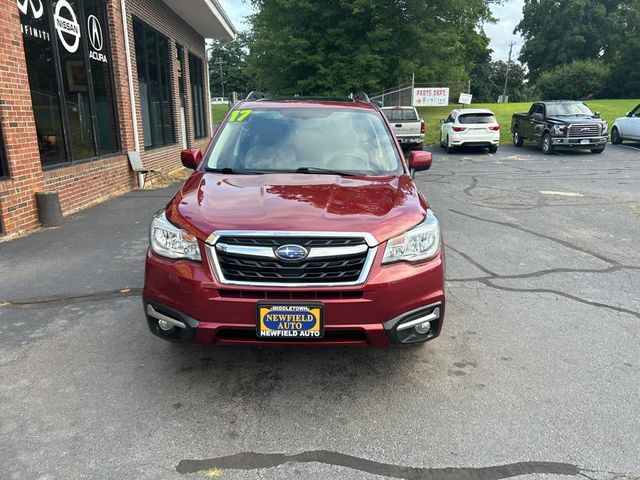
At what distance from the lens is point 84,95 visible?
9.57 meters

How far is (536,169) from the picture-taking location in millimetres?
15070

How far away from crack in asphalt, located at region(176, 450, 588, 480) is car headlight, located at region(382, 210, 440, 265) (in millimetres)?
1090

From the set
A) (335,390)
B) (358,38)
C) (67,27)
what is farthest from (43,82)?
(358,38)

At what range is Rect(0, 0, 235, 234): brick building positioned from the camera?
279 inches

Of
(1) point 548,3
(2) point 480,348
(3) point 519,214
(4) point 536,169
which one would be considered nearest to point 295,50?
(4) point 536,169

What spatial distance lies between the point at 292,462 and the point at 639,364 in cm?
258

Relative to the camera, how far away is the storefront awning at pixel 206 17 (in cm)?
1386

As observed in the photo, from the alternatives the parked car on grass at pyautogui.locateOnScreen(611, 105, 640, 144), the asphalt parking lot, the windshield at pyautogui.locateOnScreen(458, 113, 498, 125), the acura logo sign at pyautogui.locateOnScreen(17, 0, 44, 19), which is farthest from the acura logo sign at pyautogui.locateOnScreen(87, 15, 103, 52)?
the parked car on grass at pyautogui.locateOnScreen(611, 105, 640, 144)

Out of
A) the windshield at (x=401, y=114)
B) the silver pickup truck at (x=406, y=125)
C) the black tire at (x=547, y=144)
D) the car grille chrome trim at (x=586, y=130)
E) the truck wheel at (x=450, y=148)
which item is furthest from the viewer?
the truck wheel at (x=450, y=148)

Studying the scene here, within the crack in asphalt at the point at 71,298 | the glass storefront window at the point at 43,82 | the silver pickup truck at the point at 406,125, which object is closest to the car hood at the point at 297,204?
the crack in asphalt at the point at 71,298

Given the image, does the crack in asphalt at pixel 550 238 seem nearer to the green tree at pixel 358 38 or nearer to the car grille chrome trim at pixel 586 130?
the car grille chrome trim at pixel 586 130

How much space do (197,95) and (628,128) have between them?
17.1 meters

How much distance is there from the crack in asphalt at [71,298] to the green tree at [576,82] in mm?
52077

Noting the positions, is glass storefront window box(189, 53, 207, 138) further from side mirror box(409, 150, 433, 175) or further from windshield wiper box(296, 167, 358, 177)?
windshield wiper box(296, 167, 358, 177)
